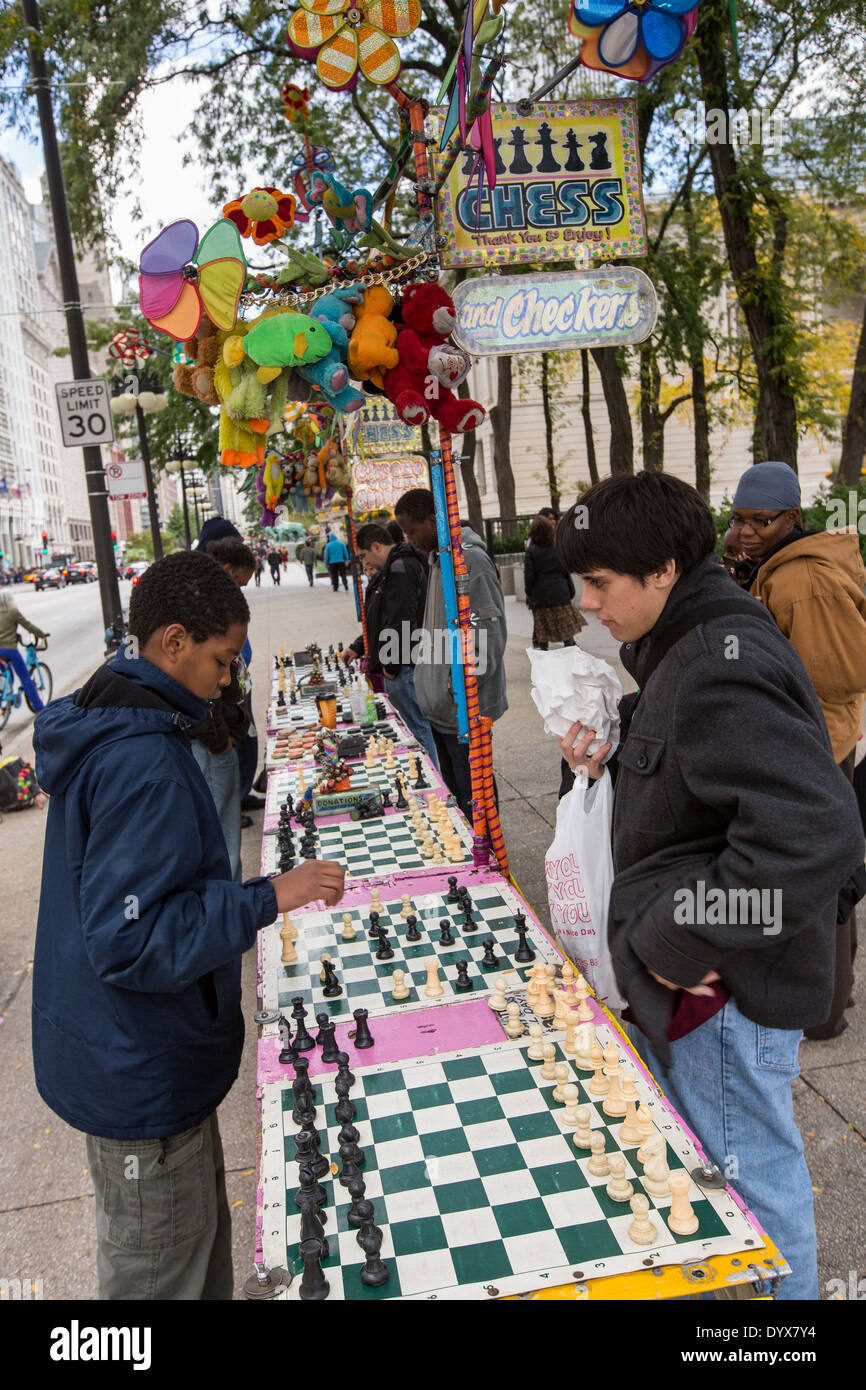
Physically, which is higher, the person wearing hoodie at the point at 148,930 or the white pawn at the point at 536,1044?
the person wearing hoodie at the point at 148,930

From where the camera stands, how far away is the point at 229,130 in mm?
14125

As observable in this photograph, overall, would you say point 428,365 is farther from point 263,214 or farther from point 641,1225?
point 641,1225

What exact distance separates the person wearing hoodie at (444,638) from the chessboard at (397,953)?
2030mm

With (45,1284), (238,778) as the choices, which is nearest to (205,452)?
(238,778)

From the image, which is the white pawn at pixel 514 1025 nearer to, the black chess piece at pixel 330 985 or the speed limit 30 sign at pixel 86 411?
the black chess piece at pixel 330 985

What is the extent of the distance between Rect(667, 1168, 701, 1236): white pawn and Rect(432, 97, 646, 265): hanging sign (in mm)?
2996

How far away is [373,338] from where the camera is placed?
3.45 metres

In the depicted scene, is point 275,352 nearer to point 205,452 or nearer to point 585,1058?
point 585,1058

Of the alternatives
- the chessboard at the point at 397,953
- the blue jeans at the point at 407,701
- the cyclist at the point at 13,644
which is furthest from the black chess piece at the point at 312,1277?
the cyclist at the point at 13,644

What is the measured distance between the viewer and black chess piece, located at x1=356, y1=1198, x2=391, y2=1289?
1609 millimetres

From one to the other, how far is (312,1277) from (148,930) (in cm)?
70

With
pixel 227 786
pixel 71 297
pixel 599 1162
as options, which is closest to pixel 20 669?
pixel 71 297

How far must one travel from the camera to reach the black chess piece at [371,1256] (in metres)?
1.61
